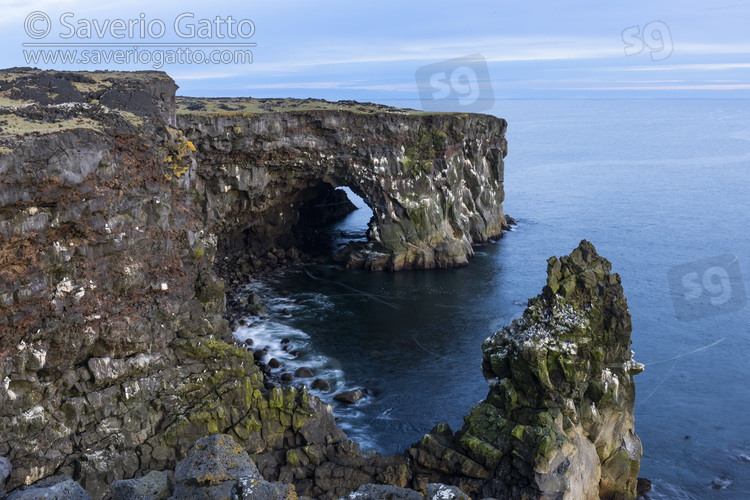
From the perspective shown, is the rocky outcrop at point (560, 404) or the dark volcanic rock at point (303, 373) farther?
the dark volcanic rock at point (303, 373)

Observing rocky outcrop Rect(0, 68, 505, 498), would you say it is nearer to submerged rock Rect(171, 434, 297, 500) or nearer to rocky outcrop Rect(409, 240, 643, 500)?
rocky outcrop Rect(409, 240, 643, 500)

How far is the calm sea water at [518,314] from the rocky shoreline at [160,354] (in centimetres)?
710

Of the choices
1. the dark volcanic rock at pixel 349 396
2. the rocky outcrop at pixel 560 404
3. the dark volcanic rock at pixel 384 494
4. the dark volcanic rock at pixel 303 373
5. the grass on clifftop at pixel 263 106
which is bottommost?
the dark volcanic rock at pixel 349 396

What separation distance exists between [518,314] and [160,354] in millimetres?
39861

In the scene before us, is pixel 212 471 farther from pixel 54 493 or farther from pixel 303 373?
pixel 303 373

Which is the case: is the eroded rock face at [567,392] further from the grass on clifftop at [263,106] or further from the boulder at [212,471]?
the grass on clifftop at [263,106]

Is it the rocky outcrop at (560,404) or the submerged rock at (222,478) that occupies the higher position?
the submerged rock at (222,478)

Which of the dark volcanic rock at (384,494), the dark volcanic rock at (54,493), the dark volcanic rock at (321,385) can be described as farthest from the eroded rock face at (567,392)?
the dark volcanic rock at (54,493)

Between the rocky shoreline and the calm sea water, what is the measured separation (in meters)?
7.10

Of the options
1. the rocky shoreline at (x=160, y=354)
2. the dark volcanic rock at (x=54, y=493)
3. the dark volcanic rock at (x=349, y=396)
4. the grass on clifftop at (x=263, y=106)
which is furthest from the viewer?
the grass on clifftop at (x=263, y=106)

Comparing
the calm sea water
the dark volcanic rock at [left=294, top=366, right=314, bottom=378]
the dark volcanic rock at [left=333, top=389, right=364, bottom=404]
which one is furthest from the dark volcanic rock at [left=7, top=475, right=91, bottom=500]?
the dark volcanic rock at [left=294, top=366, right=314, bottom=378]

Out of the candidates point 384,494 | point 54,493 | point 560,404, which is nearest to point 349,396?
point 560,404

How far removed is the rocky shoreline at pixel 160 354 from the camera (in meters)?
36.4

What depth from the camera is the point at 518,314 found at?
230ft
